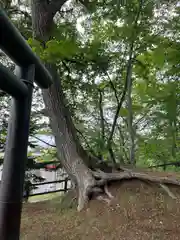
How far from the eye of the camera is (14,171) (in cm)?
72

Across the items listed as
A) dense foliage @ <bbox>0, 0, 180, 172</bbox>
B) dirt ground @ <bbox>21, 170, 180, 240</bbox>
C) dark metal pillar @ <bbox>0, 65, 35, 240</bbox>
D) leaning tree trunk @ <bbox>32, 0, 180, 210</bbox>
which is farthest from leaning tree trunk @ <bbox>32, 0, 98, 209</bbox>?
dark metal pillar @ <bbox>0, 65, 35, 240</bbox>

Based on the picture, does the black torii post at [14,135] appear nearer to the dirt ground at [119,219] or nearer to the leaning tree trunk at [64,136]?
the dirt ground at [119,219]

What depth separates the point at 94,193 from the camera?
2.14 metres

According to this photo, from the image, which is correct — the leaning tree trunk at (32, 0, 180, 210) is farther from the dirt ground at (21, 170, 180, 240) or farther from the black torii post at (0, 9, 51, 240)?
the black torii post at (0, 9, 51, 240)

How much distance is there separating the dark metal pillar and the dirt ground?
1.03 m

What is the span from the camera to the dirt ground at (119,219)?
1566 mm

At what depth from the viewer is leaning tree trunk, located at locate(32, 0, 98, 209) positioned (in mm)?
2453

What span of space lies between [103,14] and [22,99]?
2564 mm

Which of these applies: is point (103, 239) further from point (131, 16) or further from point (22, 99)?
point (131, 16)

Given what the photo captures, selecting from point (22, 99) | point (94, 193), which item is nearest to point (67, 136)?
point (94, 193)

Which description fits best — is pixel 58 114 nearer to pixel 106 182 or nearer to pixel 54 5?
pixel 106 182

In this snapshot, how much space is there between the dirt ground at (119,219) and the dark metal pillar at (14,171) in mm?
1030

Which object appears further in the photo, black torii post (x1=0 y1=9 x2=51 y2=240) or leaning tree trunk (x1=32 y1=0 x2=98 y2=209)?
leaning tree trunk (x1=32 y1=0 x2=98 y2=209)

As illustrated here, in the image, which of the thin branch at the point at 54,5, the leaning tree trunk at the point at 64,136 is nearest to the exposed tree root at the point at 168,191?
the leaning tree trunk at the point at 64,136
